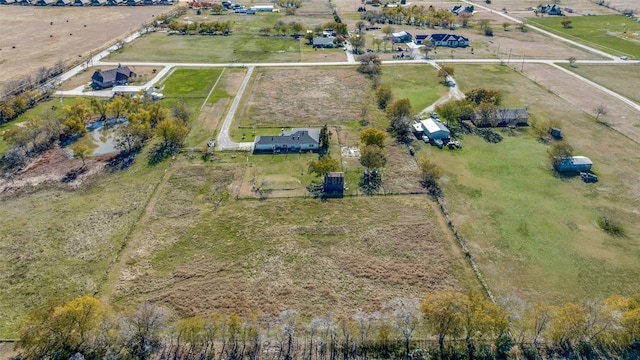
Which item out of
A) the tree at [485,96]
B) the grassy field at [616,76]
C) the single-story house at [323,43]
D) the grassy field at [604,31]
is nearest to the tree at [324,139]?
the tree at [485,96]

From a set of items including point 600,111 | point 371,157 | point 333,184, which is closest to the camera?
point 333,184

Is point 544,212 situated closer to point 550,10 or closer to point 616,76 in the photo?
point 616,76

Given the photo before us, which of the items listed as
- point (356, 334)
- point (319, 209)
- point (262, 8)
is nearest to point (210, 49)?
point (262, 8)

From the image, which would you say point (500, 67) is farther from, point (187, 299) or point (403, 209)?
point (187, 299)

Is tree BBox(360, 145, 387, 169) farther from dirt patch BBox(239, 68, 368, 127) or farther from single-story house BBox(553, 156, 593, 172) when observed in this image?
single-story house BBox(553, 156, 593, 172)

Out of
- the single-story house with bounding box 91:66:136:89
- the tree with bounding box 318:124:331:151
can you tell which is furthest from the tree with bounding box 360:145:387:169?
the single-story house with bounding box 91:66:136:89

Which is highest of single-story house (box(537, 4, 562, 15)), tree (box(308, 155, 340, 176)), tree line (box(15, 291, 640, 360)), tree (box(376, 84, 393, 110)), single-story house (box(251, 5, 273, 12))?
single-story house (box(251, 5, 273, 12))
